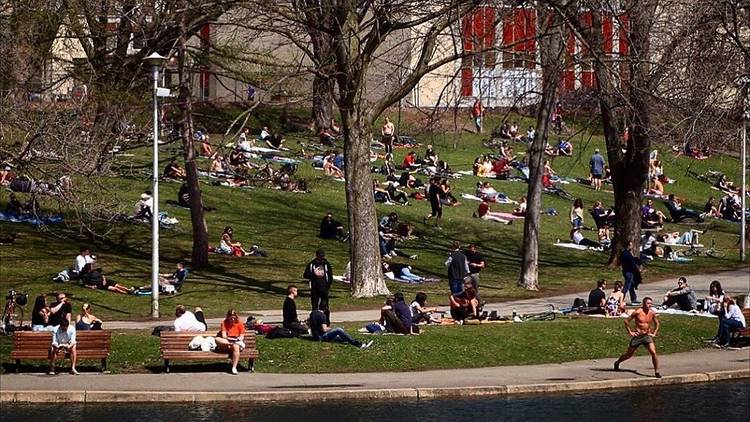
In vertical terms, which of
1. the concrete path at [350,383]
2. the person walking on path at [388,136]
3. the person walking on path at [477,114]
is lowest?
the concrete path at [350,383]

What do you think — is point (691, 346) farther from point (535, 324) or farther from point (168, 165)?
point (168, 165)

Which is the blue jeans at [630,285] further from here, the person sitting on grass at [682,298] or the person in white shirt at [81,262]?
the person in white shirt at [81,262]

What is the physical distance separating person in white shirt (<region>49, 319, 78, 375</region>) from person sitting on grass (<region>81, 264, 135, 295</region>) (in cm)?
969

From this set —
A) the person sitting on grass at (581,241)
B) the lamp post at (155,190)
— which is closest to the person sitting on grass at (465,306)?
the lamp post at (155,190)

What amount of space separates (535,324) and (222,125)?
1146 inches

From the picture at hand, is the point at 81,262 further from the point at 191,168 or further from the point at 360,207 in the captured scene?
the point at 360,207

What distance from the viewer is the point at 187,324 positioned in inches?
1064

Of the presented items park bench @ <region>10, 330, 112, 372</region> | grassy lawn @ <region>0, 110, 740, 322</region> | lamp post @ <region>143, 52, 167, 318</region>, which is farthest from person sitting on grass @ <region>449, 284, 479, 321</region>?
park bench @ <region>10, 330, 112, 372</region>

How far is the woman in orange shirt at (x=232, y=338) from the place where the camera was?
A: 25.5 metres

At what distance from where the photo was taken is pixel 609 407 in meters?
23.0

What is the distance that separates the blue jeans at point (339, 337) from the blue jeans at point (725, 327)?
7996mm

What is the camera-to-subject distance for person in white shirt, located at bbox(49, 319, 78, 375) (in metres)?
25.2

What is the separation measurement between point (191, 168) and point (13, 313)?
308 inches

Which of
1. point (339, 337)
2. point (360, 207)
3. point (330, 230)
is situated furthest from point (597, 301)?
point (330, 230)
